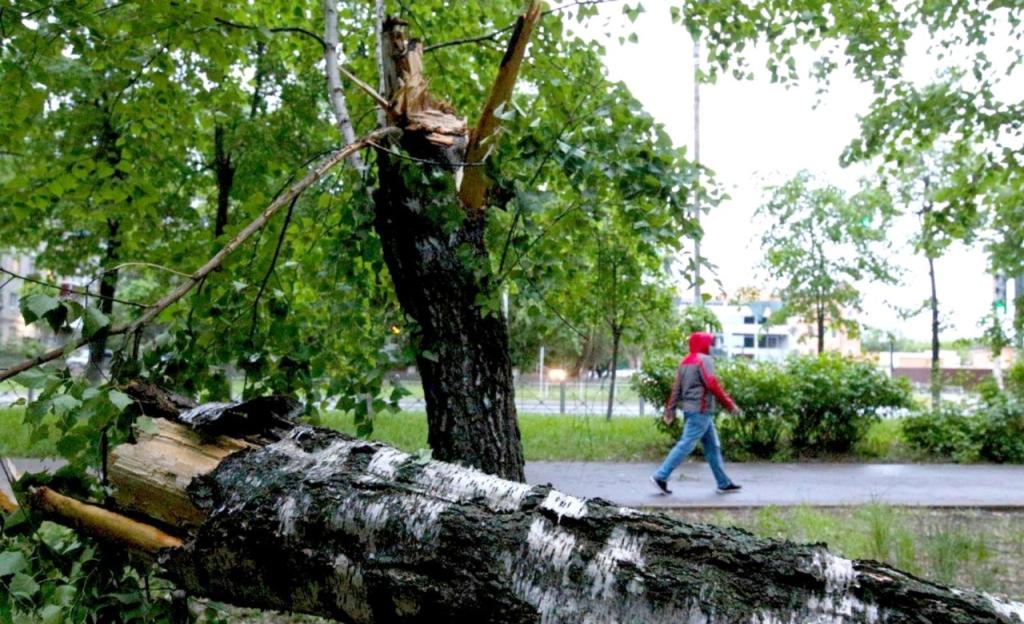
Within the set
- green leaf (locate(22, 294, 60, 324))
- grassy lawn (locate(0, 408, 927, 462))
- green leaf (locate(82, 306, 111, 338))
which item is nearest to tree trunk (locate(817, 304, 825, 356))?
grassy lawn (locate(0, 408, 927, 462))

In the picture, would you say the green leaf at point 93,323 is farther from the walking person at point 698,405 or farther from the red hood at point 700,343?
the red hood at point 700,343

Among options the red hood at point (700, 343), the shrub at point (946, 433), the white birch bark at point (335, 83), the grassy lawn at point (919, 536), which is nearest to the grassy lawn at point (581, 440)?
the shrub at point (946, 433)

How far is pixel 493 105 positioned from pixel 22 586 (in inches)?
96.7

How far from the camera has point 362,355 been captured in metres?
3.76

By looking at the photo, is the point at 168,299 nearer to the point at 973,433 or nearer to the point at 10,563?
the point at 10,563

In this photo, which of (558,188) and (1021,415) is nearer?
(558,188)

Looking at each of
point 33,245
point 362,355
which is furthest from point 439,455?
point 33,245

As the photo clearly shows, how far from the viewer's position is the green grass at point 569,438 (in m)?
12.4

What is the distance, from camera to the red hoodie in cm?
916

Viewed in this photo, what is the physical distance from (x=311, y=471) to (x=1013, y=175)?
297 inches

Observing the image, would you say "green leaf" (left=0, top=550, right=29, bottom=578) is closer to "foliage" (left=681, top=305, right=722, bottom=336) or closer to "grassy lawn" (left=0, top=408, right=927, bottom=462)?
"grassy lawn" (left=0, top=408, right=927, bottom=462)

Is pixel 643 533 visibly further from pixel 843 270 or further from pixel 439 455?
pixel 843 270

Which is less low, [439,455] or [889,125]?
[889,125]

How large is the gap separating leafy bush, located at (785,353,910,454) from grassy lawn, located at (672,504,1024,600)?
4221mm
